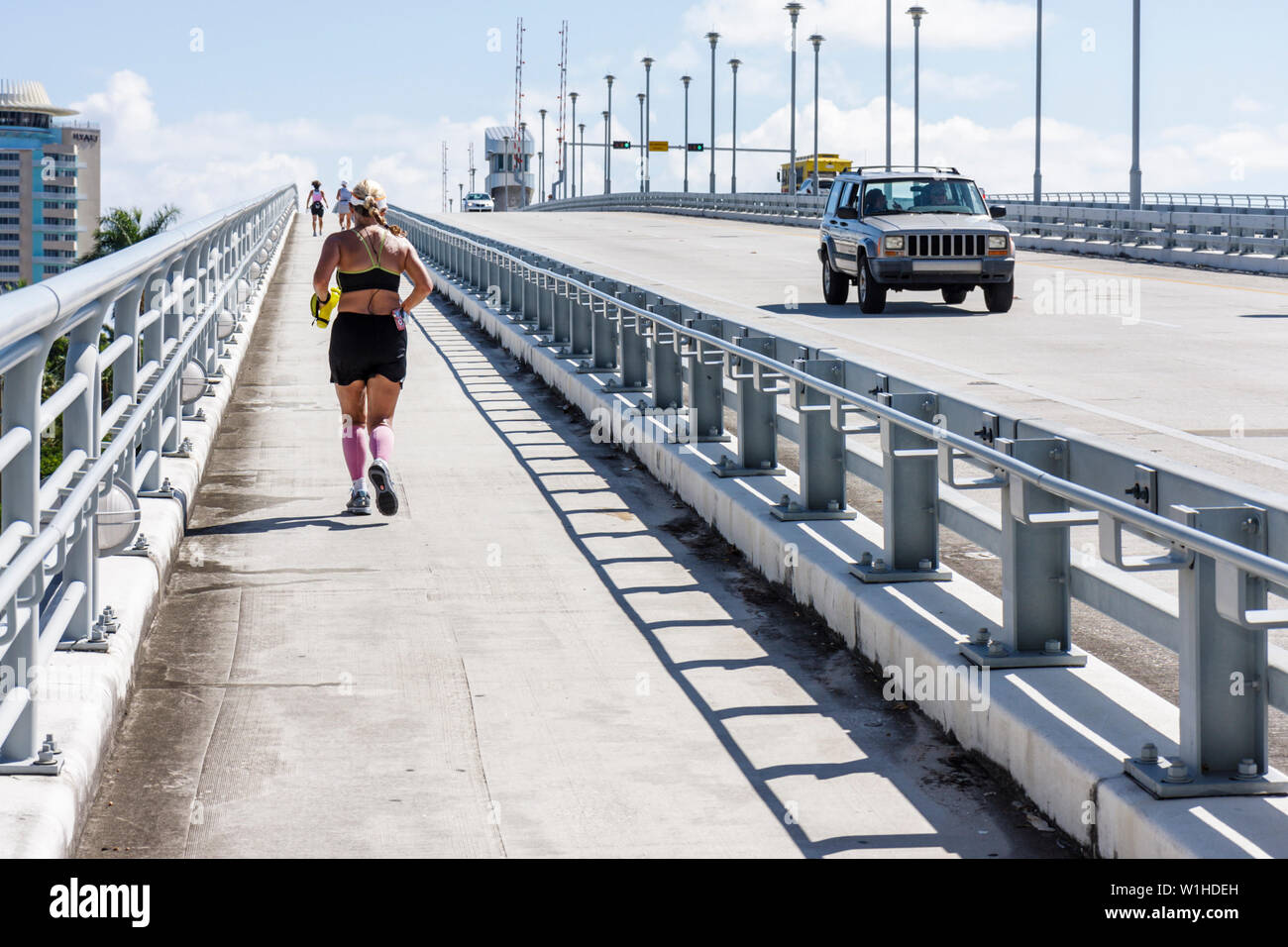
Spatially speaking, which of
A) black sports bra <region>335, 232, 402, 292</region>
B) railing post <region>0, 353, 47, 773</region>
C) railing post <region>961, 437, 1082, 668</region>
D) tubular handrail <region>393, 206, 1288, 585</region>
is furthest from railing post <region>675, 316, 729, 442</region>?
railing post <region>0, 353, 47, 773</region>

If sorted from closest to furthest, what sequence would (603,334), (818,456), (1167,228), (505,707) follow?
(505,707) < (818,456) < (603,334) < (1167,228)

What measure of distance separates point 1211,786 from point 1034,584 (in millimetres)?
1384

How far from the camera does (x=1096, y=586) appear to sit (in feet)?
19.8

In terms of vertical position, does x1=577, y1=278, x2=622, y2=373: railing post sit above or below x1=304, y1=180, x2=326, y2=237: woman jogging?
below

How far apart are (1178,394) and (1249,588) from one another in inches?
466

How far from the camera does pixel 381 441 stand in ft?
33.4

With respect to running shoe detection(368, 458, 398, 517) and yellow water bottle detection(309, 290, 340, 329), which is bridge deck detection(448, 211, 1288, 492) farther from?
yellow water bottle detection(309, 290, 340, 329)

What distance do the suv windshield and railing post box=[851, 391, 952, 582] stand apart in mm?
18999

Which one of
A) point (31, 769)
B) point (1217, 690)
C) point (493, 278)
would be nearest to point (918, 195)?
point (493, 278)

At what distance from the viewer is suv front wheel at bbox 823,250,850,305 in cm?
2667

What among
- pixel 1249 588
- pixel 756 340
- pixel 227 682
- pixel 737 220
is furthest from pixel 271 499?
pixel 737 220

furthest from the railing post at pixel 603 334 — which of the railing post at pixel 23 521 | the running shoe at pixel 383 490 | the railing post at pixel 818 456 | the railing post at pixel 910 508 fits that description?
the railing post at pixel 23 521

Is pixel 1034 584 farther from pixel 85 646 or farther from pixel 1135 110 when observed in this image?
pixel 1135 110

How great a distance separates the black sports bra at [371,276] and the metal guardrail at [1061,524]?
6.15 feet
